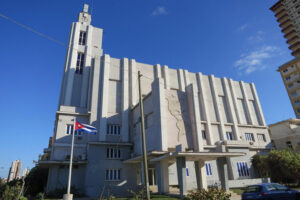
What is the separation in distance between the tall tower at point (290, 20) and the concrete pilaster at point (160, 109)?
2706 inches

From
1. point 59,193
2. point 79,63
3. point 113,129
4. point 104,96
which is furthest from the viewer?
point 79,63

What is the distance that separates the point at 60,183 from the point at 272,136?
137 feet

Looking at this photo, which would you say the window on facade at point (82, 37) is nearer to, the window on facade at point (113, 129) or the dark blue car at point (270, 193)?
the window on facade at point (113, 129)

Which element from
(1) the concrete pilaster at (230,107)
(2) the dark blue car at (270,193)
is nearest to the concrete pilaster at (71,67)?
(2) the dark blue car at (270,193)

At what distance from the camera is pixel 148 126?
1007 inches

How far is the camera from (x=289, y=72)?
6197 centimetres

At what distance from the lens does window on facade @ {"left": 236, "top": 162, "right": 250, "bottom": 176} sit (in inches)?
1133

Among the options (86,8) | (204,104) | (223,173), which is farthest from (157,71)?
(86,8)

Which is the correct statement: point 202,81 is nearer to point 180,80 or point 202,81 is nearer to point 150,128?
point 180,80

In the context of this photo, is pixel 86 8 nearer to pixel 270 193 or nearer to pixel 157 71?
pixel 157 71

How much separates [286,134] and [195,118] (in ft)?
81.9

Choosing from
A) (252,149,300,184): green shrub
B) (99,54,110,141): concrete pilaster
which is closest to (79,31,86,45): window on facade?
(99,54,110,141): concrete pilaster

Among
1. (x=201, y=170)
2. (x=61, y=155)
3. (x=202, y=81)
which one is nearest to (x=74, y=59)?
(x=61, y=155)

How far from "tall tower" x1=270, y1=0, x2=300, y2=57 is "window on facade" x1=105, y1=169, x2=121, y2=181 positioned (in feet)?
246
